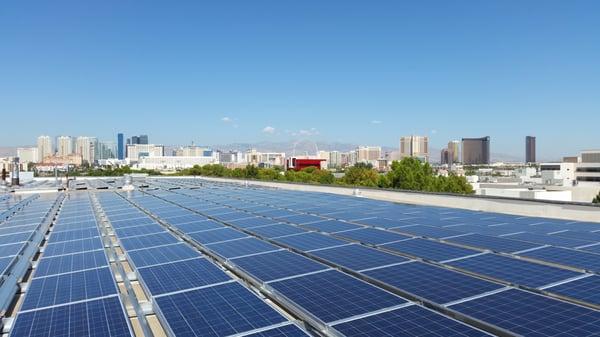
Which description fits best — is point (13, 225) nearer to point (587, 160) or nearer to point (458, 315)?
point (458, 315)

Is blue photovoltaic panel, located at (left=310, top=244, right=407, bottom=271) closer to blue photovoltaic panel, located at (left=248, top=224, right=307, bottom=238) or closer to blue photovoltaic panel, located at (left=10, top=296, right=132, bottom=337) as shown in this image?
blue photovoltaic panel, located at (left=248, top=224, right=307, bottom=238)

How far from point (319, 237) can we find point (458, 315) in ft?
24.9

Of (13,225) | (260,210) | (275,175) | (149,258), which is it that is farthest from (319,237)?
(275,175)

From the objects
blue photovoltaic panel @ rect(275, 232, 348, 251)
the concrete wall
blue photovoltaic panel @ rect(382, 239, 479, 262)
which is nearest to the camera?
blue photovoltaic panel @ rect(382, 239, 479, 262)

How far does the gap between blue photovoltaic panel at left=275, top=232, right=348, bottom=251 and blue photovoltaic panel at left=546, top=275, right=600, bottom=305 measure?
6113mm

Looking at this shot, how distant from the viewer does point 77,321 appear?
6758 mm

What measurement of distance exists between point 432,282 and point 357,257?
2665 millimetres

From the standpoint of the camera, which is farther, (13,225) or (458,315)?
(13,225)

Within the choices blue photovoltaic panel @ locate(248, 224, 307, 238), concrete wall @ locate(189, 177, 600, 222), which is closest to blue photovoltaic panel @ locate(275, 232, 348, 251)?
blue photovoltaic panel @ locate(248, 224, 307, 238)

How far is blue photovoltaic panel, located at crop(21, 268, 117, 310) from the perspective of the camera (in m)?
7.92

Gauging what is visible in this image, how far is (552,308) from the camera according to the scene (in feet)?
21.2

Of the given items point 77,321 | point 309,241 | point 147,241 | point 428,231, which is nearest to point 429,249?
point 428,231

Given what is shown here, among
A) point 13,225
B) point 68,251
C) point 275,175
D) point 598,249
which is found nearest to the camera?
point 598,249

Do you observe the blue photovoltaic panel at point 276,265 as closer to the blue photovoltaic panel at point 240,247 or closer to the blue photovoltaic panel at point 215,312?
the blue photovoltaic panel at point 240,247
